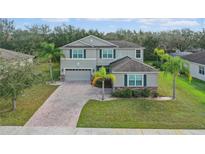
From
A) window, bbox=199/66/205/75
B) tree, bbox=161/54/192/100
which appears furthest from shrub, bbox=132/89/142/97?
window, bbox=199/66/205/75

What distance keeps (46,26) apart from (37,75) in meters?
2.15

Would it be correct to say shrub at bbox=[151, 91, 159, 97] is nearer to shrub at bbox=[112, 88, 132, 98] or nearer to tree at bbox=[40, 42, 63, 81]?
shrub at bbox=[112, 88, 132, 98]

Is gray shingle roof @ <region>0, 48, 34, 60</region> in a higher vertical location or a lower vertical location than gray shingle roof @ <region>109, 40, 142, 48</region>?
lower

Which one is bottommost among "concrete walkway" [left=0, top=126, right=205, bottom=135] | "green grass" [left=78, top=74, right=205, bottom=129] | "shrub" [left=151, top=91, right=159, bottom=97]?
"concrete walkway" [left=0, top=126, right=205, bottom=135]

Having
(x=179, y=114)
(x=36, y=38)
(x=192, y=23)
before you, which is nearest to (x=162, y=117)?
(x=179, y=114)

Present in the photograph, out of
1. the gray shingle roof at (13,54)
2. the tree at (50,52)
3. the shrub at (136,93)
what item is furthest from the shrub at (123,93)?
the gray shingle roof at (13,54)

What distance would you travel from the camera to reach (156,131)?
1165 cm

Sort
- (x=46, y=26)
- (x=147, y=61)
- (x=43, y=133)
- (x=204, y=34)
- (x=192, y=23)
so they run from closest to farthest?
(x=43, y=133), (x=192, y=23), (x=46, y=26), (x=204, y=34), (x=147, y=61)

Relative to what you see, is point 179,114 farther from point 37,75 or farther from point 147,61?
point 37,75

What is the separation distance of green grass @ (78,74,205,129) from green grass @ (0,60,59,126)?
2274mm

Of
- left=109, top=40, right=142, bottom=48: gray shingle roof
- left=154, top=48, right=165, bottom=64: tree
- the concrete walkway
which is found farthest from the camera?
left=109, top=40, right=142, bottom=48: gray shingle roof

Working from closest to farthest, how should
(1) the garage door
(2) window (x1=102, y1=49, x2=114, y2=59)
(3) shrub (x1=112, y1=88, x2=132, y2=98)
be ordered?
(3) shrub (x1=112, y1=88, x2=132, y2=98) < (1) the garage door < (2) window (x1=102, y1=49, x2=114, y2=59)

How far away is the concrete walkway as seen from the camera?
1142cm

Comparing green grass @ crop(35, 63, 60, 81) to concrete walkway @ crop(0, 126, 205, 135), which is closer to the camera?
concrete walkway @ crop(0, 126, 205, 135)
